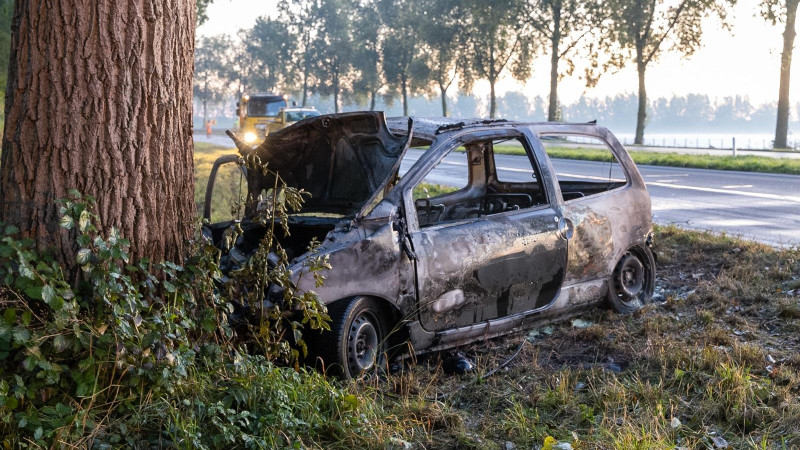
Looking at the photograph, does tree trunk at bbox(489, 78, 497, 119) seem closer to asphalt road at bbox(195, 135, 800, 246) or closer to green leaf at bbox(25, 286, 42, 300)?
asphalt road at bbox(195, 135, 800, 246)

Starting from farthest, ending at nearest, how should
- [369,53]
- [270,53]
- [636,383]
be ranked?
[270,53]
[369,53]
[636,383]

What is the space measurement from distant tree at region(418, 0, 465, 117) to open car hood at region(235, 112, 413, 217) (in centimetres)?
5009

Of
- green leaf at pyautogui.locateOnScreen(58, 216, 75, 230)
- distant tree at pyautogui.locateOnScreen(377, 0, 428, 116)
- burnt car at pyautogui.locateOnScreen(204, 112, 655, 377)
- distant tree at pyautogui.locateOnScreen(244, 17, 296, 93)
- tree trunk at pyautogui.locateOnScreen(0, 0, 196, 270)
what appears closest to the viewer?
green leaf at pyautogui.locateOnScreen(58, 216, 75, 230)

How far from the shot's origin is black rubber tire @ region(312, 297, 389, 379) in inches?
199

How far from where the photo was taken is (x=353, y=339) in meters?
5.16

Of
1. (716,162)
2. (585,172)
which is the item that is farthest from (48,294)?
(716,162)

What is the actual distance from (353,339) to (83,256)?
5.70 ft

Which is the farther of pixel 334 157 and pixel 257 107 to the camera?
pixel 257 107

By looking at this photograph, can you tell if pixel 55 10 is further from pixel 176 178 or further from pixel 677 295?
pixel 677 295

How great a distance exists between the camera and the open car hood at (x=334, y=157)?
598cm

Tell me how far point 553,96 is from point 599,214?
131 ft

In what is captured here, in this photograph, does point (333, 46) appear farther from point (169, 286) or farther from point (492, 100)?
point (169, 286)

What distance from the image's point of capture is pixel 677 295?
782 centimetres

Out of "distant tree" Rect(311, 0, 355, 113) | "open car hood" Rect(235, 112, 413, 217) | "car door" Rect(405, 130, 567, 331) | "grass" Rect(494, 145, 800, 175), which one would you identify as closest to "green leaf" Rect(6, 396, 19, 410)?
"car door" Rect(405, 130, 567, 331)
